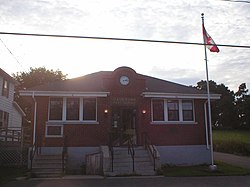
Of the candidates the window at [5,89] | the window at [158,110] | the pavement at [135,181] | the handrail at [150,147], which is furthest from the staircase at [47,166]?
the window at [5,89]

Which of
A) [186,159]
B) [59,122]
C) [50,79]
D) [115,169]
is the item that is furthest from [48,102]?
[50,79]

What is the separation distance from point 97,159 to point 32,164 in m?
3.21

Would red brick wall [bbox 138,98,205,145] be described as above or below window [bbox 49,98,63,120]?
below

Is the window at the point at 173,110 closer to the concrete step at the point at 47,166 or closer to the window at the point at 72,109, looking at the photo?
the window at the point at 72,109

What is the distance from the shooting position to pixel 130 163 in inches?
613

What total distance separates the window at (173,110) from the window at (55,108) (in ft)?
21.8

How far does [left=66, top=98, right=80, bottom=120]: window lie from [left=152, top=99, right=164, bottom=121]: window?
15.4ft

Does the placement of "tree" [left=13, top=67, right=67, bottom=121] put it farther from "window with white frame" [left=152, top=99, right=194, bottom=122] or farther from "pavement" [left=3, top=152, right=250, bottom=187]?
"pavement" [left=3, top=152, right=250, bottom=187]

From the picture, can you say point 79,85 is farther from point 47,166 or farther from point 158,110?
point 47,166

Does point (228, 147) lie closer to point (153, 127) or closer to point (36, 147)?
point (153, 127)

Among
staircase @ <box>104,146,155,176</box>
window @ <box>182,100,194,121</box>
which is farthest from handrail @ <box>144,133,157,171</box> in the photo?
window @ <box>182,100,194,121</box>

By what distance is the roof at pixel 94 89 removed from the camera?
18016 mm

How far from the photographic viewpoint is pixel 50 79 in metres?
46.2

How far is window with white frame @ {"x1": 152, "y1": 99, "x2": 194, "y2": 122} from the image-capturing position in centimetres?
1928
